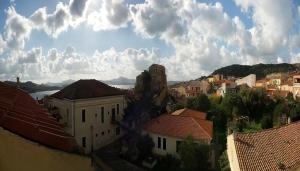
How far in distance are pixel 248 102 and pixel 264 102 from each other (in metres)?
2.25

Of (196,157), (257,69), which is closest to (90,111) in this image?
(196,157)

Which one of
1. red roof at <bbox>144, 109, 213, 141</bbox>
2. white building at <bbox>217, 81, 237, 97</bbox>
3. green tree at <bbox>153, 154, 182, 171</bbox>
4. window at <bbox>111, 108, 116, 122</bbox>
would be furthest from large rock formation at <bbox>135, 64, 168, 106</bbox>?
green tree at <bbox>153, 154, 182, 171</bbox>

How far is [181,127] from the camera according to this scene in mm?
29219

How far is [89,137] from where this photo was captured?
3284cm

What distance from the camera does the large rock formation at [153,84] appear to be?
49.0m

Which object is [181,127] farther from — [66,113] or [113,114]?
[66,113]

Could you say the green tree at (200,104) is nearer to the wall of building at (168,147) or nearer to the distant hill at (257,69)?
the wall of building at (168,147)

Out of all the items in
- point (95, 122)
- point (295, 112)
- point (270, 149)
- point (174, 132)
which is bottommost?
point (174, 132)

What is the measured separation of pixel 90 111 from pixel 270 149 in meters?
20.9

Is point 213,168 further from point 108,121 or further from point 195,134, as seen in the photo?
point 108,121

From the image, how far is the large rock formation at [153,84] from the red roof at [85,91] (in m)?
12.0

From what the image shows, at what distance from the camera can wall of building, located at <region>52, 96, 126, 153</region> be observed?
31359 millimetres

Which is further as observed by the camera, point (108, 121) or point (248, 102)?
point (248, 102)

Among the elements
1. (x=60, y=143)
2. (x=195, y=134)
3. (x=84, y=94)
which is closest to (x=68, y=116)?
(x=84, y=94)
